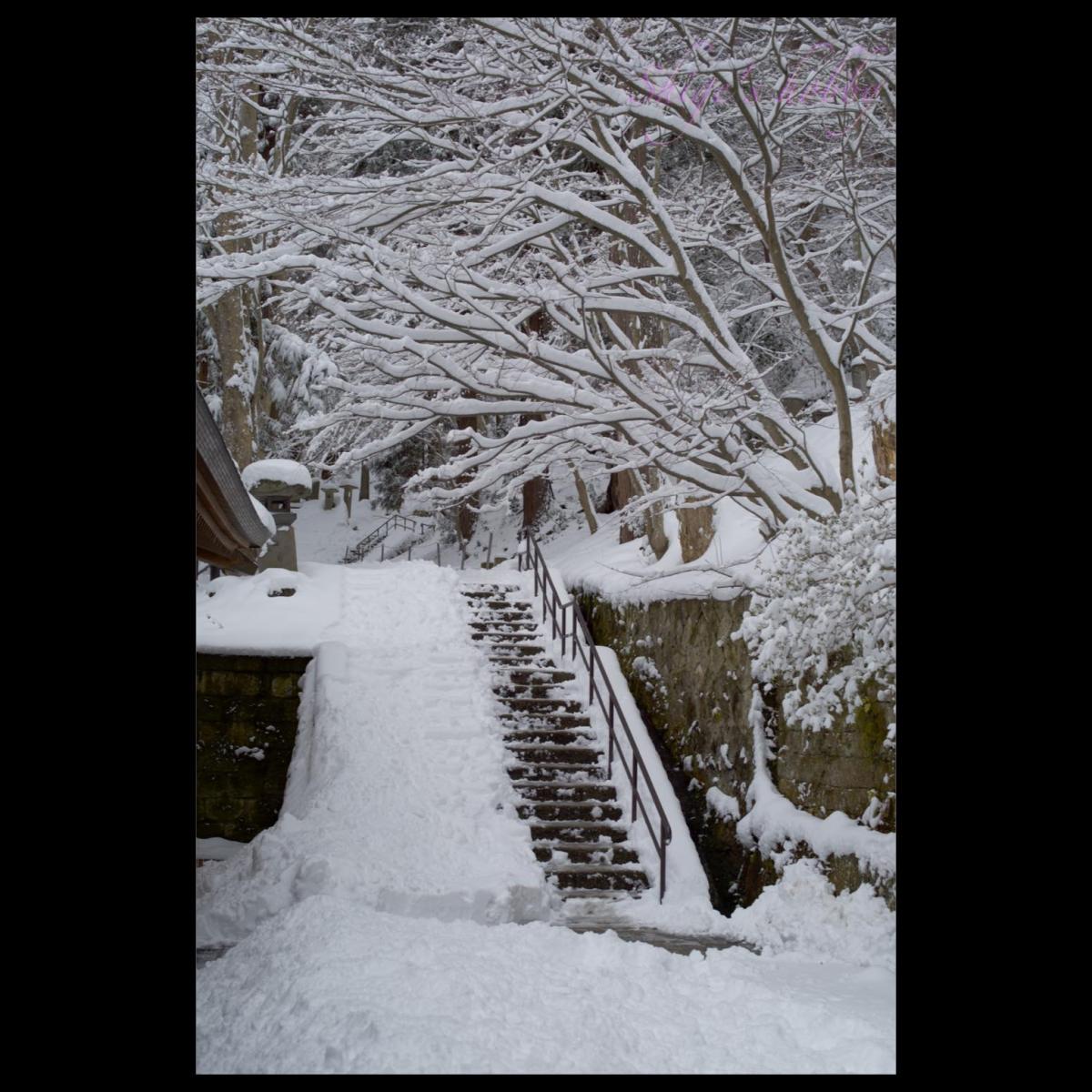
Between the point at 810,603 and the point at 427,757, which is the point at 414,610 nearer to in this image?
the point at 427,757

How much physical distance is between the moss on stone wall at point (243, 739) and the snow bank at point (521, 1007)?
4327 mm

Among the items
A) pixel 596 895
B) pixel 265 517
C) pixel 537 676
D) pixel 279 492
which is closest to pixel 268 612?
pixel 265 517

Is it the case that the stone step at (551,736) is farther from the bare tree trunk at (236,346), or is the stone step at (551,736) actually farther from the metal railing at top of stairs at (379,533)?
the metal railing at top of stairs at (379,533)

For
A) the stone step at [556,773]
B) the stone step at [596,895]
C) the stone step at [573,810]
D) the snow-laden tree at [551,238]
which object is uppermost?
the snow-laden tree at [551,238]

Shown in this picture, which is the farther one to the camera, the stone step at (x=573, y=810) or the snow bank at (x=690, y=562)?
the stone step at (x=573, y=810)

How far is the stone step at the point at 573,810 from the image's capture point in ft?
31.2

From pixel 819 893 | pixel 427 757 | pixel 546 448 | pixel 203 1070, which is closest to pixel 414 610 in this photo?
pixel 427 757

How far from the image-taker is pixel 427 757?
32.7ft

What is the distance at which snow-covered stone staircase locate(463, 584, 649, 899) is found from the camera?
28.8 feet

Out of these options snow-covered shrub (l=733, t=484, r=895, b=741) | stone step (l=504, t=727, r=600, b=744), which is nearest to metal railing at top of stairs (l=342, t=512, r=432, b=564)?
stone step (l=504, t=727, r=600, b=744)

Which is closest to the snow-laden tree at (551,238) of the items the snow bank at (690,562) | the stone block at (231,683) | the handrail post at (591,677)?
the snow bank at (690,562)

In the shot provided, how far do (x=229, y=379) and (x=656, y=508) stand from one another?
7234mm

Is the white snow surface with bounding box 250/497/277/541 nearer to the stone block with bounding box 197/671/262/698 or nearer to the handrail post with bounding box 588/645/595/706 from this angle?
the stone block with bounding box 197/671/262/698

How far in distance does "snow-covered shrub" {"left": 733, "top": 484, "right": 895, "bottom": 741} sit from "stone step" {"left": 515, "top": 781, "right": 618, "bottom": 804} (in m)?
2.43
